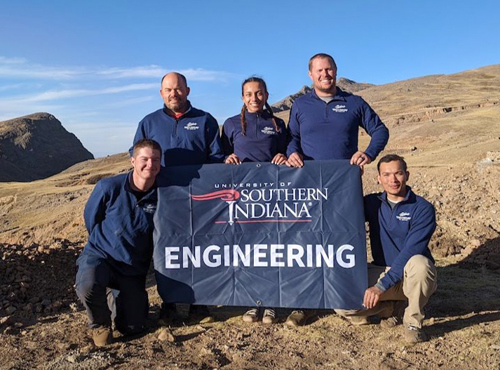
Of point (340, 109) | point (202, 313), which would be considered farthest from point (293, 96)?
point (202, 313)

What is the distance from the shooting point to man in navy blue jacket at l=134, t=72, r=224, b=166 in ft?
16.9

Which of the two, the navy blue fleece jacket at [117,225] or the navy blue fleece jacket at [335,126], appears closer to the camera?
the navy blue fleece jacket at [117,225]

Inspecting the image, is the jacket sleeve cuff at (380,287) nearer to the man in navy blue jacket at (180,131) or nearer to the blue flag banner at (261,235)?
the blue flag banner at (261,235)

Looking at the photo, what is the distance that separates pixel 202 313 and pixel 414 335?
7.11 feet

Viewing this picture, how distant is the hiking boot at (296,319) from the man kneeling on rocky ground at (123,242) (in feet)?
4.68

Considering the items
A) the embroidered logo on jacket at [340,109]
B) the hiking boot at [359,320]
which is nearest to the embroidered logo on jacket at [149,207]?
the embroidered logo on jacket at [340,109]

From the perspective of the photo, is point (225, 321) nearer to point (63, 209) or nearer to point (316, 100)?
point (316, 100)

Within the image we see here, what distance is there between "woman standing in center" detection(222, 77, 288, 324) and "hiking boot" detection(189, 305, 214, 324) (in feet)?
1.26

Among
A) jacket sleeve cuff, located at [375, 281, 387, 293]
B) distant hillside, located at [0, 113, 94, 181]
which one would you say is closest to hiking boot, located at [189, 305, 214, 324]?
jacket sleeve cuff, located at [375, 281, 387, 293]

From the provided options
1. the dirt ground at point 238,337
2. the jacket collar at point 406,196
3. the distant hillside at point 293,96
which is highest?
the distant hillside at point 293,96

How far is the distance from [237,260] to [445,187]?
7256 millimetres

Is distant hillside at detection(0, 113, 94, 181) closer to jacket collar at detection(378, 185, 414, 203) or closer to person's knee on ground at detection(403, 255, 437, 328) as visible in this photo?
jacket collar at detection(378, 185, 414, 203)

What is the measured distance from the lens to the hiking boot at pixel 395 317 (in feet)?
15.3

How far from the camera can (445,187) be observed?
10.6m
